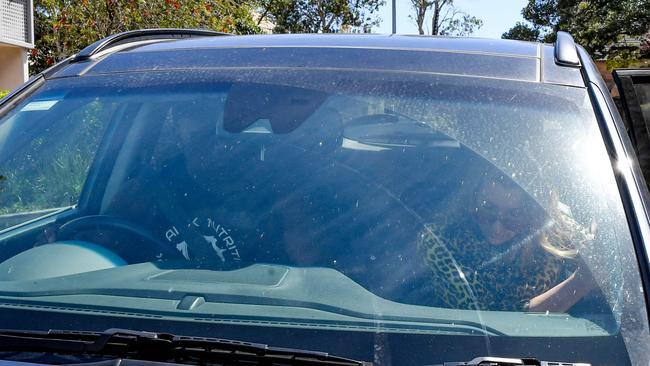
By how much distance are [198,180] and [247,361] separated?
28.1 inches

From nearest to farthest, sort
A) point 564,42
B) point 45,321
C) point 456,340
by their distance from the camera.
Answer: point 456,340 → point 45,321 → point 564,42

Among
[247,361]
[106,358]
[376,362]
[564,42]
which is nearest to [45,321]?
[106,358]

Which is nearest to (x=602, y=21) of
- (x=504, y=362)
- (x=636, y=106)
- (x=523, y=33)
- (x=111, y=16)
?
(x=523, y=33)

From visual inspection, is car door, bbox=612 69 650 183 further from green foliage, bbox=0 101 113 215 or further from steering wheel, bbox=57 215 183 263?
green foliage, bbox=0 101 113 215

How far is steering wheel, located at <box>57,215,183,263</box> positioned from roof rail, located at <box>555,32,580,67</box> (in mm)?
1164

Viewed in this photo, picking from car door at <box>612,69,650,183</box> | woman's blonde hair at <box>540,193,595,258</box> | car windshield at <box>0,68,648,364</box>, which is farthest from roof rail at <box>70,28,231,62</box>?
car door at <box>612,69,650,183</box>

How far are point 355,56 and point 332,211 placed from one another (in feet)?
1.74

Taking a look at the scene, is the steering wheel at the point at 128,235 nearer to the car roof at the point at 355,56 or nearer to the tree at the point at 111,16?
the car roof at the point at 355,56

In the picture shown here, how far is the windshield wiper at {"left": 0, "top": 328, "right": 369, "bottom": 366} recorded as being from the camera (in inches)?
59.4

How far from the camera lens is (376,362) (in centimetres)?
154

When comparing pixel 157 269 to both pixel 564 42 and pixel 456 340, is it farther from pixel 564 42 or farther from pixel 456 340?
pixel 564 42

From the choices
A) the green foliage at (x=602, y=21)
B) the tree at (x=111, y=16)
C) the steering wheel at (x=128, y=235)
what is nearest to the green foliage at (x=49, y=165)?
the steering wheel at (x=128, y=235)

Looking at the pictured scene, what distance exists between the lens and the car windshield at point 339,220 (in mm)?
1669

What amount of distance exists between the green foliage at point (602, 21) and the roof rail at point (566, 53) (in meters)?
22.4
